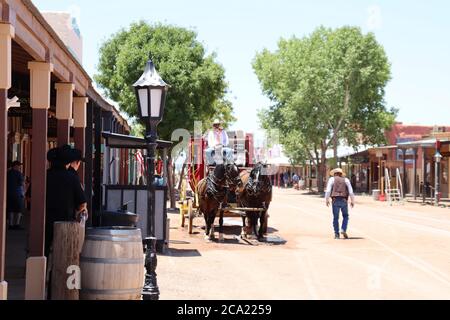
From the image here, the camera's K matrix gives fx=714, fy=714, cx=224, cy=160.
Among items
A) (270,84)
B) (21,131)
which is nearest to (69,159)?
(21,131)

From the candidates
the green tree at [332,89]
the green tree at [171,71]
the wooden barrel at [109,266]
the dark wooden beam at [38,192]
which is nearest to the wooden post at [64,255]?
the wooden barrel at [109,266]

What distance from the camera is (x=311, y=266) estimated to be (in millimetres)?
12812

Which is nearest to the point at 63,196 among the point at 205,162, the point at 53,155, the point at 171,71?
the point at 53,155

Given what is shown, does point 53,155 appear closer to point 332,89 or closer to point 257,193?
point 257,193

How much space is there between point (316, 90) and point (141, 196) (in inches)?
1412

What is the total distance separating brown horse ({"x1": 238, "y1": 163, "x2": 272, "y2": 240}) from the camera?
1705 centimetres

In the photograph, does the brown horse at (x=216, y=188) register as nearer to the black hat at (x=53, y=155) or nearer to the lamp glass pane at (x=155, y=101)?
the lamp glass pane at (x=155, y=101)

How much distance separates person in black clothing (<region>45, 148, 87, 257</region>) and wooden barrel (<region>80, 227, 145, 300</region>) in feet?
3.77

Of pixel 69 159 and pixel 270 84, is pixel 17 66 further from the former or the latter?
pixel 270 84

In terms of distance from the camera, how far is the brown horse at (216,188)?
16375 mm

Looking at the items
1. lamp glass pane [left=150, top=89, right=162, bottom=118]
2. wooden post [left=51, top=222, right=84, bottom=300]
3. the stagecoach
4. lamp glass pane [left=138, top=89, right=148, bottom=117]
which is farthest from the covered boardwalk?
the stagecoach

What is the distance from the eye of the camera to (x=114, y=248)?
7340 millimetres

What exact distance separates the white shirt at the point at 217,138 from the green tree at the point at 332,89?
104 ft

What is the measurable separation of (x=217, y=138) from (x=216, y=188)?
1500mm
